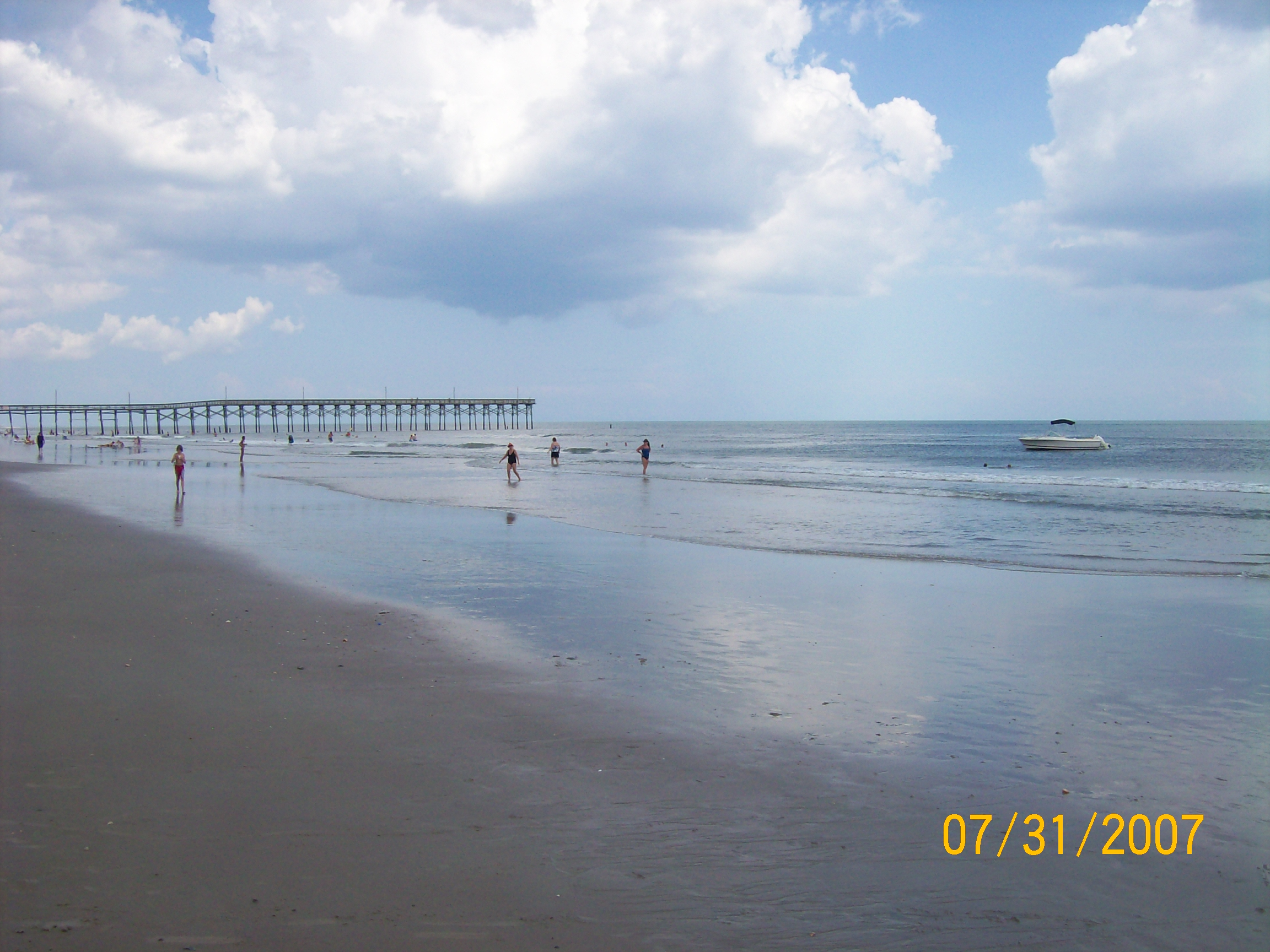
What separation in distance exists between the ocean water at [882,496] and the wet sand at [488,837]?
1100 centimetres

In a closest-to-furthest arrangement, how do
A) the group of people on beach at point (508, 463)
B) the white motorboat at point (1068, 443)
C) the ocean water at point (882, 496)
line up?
the ocean water at point (882, 496) < the group of people on beach at point (508, 463) < the white motorboat at point (1068, 443)

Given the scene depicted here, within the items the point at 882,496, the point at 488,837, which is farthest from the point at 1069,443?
the point at 488,837

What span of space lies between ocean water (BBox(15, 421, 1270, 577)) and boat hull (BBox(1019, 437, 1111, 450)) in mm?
1518

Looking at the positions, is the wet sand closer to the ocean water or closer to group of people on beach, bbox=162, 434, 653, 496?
the ocean water

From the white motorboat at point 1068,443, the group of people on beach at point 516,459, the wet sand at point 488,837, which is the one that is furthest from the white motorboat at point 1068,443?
the wet sand at point 488,837

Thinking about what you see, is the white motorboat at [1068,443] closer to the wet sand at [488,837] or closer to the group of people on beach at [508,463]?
the group of people on beach at [508,463]

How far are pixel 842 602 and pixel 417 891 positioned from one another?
829 cm

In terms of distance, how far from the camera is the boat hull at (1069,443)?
244 feet

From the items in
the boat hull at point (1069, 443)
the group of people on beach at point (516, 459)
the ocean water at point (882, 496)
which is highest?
the boat hull at point (1069, 443)

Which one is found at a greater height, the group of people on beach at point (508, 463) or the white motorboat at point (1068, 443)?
the white motorboat at point (1068, 443)

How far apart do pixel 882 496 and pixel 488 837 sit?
2770cm

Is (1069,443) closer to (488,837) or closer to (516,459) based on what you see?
(516,459)

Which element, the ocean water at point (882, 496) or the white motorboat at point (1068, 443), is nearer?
the ocean water at point (882, 496)

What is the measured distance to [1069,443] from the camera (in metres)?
74.1
